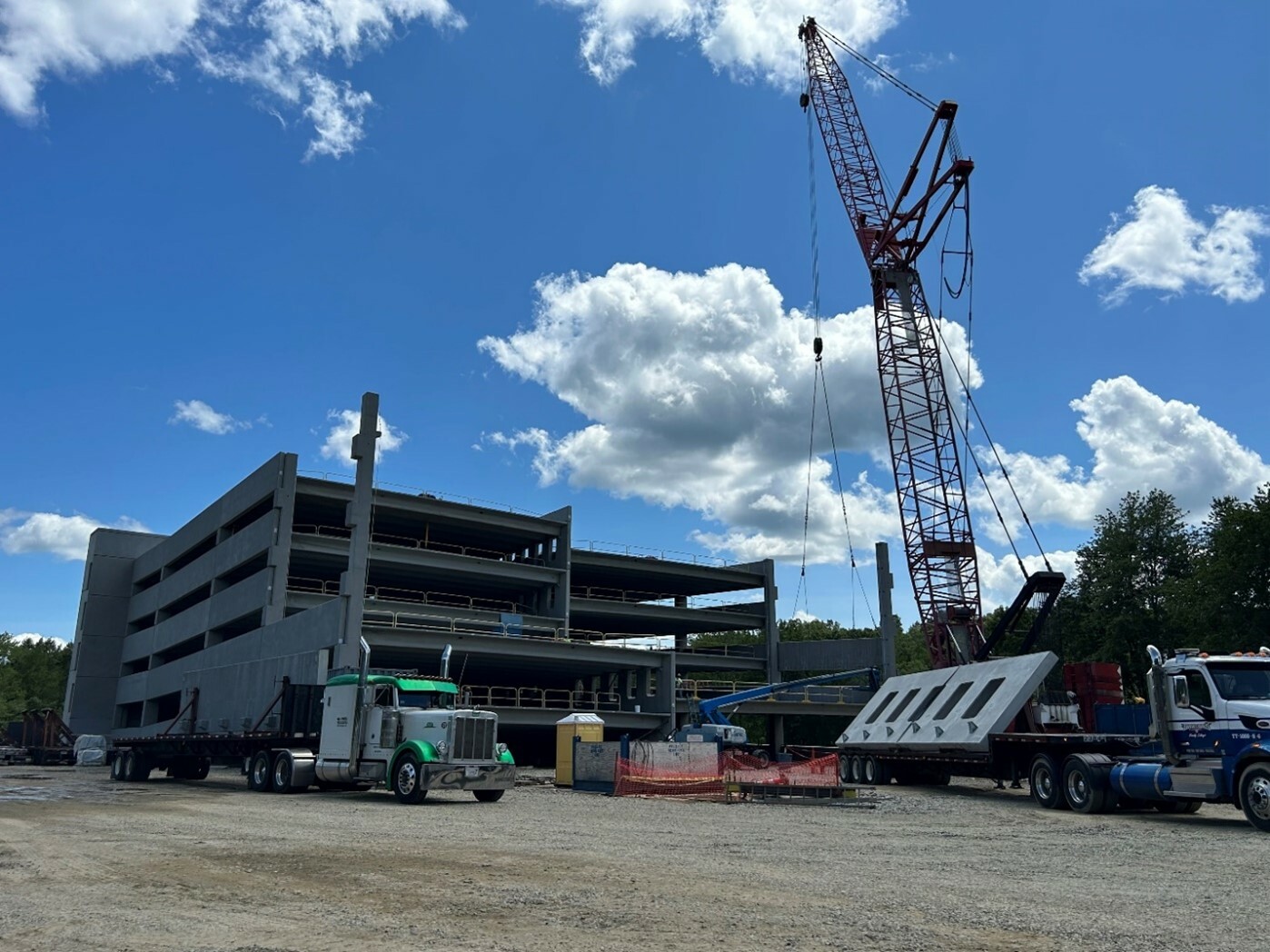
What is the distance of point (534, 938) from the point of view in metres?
7.74

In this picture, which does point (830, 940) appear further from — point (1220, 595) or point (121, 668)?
point (121, 668)

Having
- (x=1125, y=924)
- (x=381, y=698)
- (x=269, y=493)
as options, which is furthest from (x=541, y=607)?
(x=1125, y=924)

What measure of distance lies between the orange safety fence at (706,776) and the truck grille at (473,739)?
6.66 meters

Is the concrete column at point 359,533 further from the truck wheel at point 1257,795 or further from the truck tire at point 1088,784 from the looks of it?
the truck wheel at point 1257,795

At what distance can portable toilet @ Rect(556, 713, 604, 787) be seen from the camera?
33.0m

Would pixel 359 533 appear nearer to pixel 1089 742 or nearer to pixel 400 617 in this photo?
pixel 400 617

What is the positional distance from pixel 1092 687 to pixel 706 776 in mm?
11116

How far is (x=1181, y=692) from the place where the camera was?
18953 millimetres

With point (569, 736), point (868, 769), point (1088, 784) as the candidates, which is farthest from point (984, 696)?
point (569, 736)

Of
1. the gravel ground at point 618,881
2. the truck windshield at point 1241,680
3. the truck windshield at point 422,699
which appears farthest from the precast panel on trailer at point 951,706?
the truck windshield at point 422,699

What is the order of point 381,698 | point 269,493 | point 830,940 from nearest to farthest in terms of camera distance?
point 830,940 → point 381,698 → point 269,493

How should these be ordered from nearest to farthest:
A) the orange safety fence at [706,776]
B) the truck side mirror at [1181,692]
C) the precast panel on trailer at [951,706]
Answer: the truck side mirror at [1181,692] < the precast panel on trailer at [951,706] < the orange safety fence at [706,776]

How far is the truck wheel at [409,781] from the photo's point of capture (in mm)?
21906

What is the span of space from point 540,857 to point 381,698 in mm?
12263
